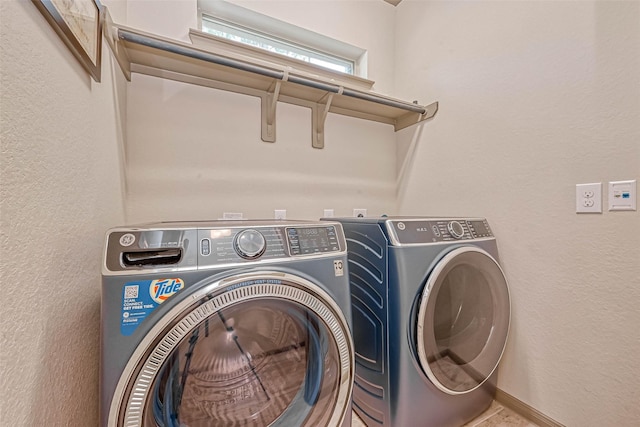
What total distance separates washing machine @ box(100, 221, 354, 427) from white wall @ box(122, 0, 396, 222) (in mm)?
746

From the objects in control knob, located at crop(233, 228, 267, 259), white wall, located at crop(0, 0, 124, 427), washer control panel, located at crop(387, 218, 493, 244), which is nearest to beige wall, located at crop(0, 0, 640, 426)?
white wall, located at crop(0, 0, 124, 427)

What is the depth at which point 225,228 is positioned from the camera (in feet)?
2.35

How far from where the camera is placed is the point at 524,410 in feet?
3.93

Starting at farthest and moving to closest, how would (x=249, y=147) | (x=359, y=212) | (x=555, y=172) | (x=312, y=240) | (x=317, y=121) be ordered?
1. (x=359, y=212)
2. (x=317, y=121)
3. (x=249, y=147)
4. (x=555, y=172)
5. (x=312, y=240)

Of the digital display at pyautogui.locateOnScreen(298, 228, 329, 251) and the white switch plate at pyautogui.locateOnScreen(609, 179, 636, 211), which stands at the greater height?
the white switch plate at pyautogui.locateOnScreen(609, 179, 636, 211)

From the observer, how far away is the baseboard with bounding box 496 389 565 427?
113 cm

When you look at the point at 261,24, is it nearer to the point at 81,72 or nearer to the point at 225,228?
the point at 81,72

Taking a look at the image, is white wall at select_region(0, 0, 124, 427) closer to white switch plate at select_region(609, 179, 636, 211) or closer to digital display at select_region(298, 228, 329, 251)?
digital display at select_region(298, 228, 329, 251)

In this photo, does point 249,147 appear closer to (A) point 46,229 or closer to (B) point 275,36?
(B) point 275,36

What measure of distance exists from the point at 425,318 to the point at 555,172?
85 cm

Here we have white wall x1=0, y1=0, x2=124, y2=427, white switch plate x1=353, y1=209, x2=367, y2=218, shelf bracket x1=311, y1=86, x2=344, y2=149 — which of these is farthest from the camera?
white switch plate x1=353, y1=209, x2=367, y2=218

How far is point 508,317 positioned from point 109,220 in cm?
171

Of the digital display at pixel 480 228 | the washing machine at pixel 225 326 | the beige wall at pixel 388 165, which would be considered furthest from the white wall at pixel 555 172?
the washing machine at pixel 225 326

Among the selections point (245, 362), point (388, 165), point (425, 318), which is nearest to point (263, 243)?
point (245, 362)
